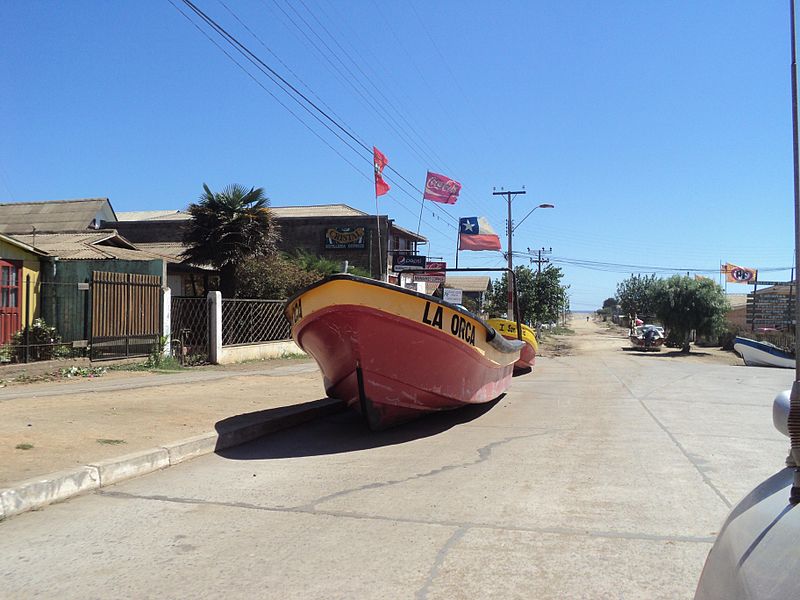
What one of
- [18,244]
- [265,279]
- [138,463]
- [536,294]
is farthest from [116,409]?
[536,294]

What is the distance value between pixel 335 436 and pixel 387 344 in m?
1.58

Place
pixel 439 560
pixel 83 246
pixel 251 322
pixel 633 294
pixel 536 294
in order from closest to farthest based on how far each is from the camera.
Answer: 1. pixel 439 560
2. pixel 83 246
3. pixel 251 322
4. pixel 536 294
5. pixel 633 294

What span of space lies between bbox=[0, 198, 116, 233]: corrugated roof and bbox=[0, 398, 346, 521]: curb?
86.4 feet

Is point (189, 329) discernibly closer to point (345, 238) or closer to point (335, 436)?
point (335, 436)

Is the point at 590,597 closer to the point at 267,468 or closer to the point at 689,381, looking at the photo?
the point at 267,468

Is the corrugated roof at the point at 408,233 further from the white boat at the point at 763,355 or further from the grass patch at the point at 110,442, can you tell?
the grass patch at the point at 110,442

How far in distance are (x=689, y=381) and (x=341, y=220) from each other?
21.7 m

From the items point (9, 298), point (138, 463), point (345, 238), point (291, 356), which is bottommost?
point (291, 356)

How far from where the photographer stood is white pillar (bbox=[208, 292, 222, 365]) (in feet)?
54.5

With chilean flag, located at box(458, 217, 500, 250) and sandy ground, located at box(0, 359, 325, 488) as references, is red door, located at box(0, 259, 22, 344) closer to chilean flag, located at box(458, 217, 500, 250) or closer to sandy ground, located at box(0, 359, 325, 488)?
sandy ground, located at box(0, 359, 325, 488)

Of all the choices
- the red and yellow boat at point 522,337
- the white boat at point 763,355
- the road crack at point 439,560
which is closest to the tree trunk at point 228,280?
the red and yellow boat at point 522,337

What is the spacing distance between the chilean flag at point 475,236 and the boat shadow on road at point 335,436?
25.1 m

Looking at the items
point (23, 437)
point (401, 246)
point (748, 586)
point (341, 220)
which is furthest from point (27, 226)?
point (748, 586)

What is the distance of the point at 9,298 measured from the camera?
13.2 m
